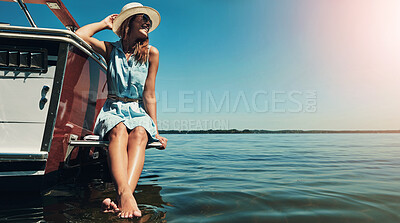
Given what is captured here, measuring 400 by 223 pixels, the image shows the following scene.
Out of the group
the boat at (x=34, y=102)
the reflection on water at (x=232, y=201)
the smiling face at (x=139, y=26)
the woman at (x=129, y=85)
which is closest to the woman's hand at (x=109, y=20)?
the woman at (x=129, y=85)

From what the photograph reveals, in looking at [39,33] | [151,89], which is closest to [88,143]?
[151,89]

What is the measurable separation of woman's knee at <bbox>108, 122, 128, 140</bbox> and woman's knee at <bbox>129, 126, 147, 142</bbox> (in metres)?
0.06

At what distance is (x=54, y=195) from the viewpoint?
2.67 m

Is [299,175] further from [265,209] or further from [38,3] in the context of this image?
[38,3]

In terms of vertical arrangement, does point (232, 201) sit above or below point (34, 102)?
below

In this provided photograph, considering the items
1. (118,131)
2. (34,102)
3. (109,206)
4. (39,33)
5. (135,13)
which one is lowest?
(109,206)

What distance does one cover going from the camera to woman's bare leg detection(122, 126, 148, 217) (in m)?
2.12

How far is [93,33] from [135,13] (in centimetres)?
55

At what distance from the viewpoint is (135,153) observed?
7.39 feet

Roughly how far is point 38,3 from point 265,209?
415 cm

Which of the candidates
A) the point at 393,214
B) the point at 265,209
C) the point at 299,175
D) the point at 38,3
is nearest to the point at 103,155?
the point at 38,3

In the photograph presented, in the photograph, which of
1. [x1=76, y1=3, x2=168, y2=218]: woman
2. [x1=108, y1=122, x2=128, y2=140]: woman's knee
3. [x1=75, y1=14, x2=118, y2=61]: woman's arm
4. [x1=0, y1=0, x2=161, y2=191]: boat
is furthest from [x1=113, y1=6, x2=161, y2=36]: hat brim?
[x1=108, y1=122, x2=128, y2=140]: woman's knee

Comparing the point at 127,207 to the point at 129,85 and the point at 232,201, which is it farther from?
the point at 129,85

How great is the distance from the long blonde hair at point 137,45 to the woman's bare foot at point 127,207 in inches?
56.1
